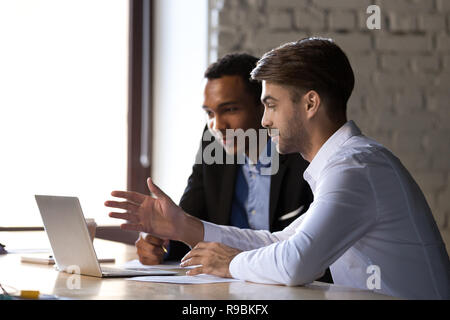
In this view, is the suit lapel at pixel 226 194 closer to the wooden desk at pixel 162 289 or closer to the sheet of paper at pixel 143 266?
the sheet of paper at pixel 143 266

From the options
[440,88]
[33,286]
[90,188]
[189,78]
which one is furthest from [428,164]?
[33,286]

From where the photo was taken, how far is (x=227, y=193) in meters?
2.54

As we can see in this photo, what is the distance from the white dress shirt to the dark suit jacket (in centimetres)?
67

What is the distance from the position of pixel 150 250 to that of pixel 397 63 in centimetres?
168

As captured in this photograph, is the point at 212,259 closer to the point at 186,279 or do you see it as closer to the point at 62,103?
the point at 186,279

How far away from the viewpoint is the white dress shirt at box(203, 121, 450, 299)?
144cm

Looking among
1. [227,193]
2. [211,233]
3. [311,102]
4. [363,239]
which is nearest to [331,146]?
[311,102]

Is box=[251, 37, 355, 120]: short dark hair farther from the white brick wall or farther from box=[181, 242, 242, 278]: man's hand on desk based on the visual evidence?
the white brick wall

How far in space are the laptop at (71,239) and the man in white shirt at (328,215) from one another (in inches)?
4.2

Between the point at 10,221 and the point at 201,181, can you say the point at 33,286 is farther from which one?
the point at 10,221

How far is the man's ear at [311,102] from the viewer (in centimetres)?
175

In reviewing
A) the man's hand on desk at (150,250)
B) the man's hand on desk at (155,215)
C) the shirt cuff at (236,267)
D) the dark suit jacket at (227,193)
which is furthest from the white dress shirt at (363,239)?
the dark suit jacket at (227,193)

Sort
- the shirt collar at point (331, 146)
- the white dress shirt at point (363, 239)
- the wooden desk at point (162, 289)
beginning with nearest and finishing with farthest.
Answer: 1. the wooden desk at point (162, 289)
2. the white dress shirt at point (363, 239)
3. the shirt collar at point (331, 146)
